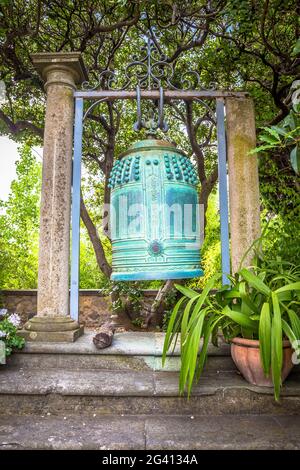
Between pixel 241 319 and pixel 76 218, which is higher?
pixel 76 218

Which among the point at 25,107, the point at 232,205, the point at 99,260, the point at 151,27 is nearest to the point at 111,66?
the point at 151,27

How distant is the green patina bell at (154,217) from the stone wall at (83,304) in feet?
19.8

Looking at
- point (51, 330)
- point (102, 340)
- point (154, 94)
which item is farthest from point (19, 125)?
point (102, 340)

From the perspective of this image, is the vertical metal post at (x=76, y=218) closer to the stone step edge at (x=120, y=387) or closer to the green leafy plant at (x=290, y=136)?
the stone step edge at (x=120, y=387)

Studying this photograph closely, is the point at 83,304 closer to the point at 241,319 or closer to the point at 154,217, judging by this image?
the point at 154,217

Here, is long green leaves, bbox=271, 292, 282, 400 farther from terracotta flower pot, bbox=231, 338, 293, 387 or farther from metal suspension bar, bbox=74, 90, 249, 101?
metal suspension bar, bbox=74, 90, 249, 101

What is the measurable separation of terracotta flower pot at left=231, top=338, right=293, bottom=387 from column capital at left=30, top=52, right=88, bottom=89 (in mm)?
2821

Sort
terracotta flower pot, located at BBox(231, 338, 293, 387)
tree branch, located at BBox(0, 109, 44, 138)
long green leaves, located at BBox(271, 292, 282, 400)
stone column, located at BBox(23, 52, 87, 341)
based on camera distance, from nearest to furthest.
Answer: long green leaves, located at BBox(271, 292, 282, 400) → terracotta flower pot, located at BBox(231, 338, 293, 387) → stone column, located at BBox(23, 52, 87, 341) → tree branch, located at BBox(0, 109, 44, 138)

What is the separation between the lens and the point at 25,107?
23.5 ft

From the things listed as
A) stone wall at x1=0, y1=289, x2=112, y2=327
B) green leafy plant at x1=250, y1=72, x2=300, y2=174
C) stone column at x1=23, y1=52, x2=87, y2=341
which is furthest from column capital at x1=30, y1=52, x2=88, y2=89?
stone wall at x1=0, y1=289, x2=112, y2=327

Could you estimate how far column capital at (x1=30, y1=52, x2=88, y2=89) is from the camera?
328 centimetres

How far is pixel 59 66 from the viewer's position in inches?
130

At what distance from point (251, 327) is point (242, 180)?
147 centimetres

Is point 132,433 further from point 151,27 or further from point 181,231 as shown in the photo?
point 151,27
